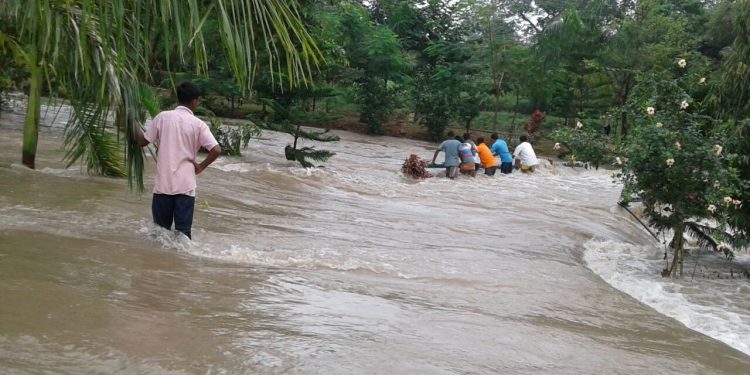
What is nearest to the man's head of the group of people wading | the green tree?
the green tree

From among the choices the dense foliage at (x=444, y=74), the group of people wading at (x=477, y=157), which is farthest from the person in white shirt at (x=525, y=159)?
the dense foliage at (x=444, y=74)

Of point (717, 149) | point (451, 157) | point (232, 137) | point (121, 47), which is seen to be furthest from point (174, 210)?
point (451, 157)

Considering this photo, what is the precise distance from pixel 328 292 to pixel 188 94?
204 cm

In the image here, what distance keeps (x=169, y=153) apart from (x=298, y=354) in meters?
2.74

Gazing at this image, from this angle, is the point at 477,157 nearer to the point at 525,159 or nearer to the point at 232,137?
the point at 525,159

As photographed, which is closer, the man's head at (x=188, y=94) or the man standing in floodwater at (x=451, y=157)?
the man's head at (x=188, y=94)

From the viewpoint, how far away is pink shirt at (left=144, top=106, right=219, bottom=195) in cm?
612

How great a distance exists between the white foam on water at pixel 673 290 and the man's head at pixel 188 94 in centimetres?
490

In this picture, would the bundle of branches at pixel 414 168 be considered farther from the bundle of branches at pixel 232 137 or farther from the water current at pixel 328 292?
the water current at pixel 328 292

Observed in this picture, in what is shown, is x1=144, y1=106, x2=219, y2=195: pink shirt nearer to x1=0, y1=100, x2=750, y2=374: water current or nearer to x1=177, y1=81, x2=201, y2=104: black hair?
x1=177, y1=81, x2=201, y2=104: black hair

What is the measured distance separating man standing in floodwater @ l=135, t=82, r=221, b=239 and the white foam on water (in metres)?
4.69

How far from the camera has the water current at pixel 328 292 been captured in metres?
3.99

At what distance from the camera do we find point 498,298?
6582mm

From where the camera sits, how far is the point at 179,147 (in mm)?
6152
